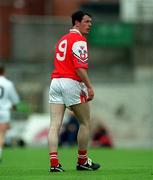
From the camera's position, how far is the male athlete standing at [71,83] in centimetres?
1280

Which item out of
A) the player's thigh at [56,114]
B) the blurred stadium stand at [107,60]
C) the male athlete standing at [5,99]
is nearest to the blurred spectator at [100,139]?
the blurred stadium stand at [107,60]

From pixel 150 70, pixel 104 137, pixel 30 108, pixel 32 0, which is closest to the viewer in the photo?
pixel 104 137

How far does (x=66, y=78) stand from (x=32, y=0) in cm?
4324

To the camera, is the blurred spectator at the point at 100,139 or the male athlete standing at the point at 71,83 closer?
the male athlete standing at the point at 71,83

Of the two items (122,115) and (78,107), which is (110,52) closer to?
(122,115)

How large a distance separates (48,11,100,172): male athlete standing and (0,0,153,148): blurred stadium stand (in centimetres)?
2640

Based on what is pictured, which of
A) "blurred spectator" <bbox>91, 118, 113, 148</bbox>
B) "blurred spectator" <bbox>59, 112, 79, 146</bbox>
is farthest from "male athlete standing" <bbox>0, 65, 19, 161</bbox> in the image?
"blurred spectator" <bbox>59, 112, 79, 146</bbox>

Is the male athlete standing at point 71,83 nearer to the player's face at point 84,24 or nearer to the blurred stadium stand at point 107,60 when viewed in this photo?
the player's face at point 84,24

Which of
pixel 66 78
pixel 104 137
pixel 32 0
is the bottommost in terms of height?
pixel 104 137

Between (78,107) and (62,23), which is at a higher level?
(62,23)

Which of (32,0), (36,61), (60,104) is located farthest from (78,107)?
(32,0)

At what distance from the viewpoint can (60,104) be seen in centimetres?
1295

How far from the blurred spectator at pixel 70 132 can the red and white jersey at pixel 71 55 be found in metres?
Answer: 20.2

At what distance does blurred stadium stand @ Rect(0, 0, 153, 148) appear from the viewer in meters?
42.8
